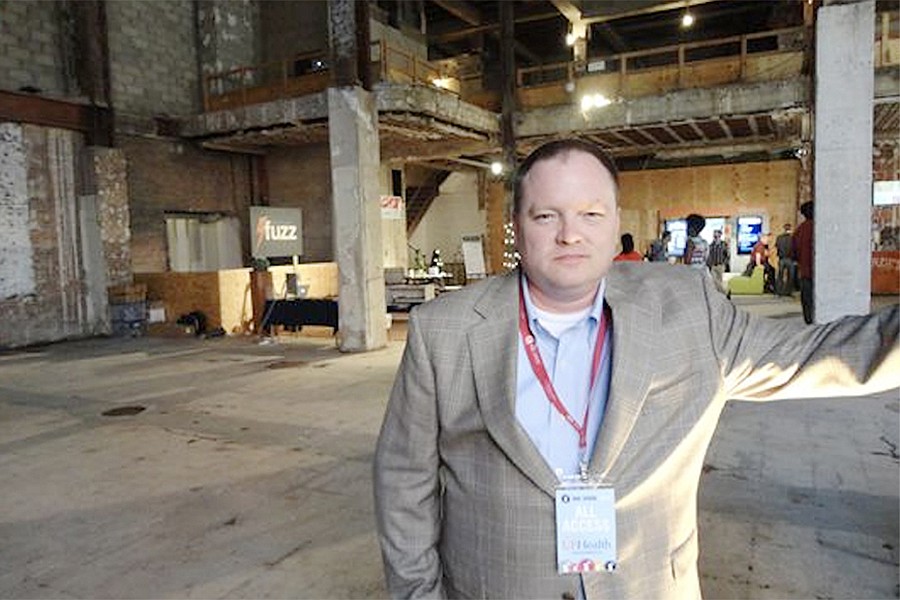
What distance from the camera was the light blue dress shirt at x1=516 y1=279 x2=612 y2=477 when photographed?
1.22 meters

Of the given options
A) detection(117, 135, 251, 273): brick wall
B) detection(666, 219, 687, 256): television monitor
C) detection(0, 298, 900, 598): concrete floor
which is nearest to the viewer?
detection(0, 298, 900, 598): concrete floor

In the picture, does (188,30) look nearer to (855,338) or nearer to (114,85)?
(114,85)

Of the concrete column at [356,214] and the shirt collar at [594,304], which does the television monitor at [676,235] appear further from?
the shirt collar at [594,304]

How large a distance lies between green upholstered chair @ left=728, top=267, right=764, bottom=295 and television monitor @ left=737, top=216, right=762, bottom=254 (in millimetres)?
2477

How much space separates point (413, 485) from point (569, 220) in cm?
62

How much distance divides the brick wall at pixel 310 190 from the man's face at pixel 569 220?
41.2 ft

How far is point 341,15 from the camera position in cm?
854

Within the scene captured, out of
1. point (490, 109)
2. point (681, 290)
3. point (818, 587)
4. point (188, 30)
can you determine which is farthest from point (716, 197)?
point (681, 290)

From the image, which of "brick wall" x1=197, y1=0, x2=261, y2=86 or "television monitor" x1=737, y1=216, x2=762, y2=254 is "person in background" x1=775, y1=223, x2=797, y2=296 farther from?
"brick wall" x1=197, y1=0, x2=261, y2=86

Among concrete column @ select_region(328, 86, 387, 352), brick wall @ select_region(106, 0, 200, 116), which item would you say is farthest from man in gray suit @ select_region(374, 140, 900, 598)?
brick wall @ select_region(106, 0, 200, 116)

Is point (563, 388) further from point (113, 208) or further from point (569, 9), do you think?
point (569, 9)

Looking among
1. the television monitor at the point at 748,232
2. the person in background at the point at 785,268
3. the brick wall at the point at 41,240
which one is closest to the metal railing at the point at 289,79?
the brick wall at the point at 41,240

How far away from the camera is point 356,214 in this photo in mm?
8430

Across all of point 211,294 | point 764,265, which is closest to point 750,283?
point 764,265
